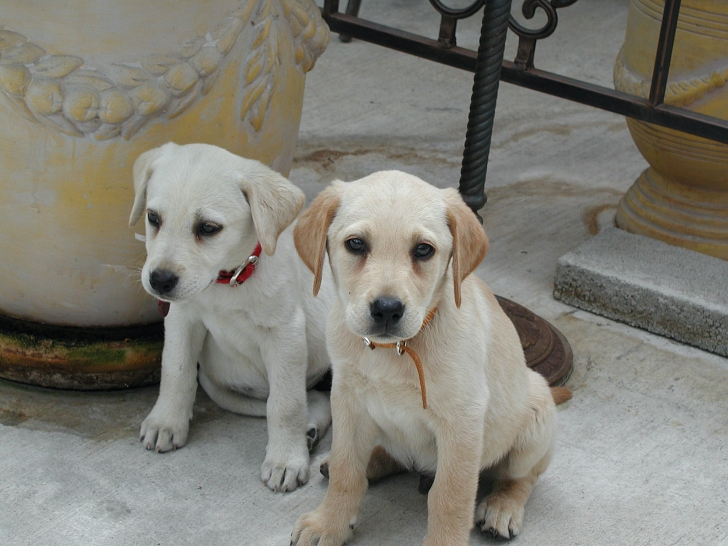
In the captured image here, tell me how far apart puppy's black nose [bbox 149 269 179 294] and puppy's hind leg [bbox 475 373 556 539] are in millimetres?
1191

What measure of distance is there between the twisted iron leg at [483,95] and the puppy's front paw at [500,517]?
4.32 ft

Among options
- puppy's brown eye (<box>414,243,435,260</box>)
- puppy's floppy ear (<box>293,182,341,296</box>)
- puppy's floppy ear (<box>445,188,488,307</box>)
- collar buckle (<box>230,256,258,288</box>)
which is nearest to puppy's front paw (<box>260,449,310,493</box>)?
collar buckle (<box>230,256,258,288</box>)

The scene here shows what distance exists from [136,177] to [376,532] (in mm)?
1410

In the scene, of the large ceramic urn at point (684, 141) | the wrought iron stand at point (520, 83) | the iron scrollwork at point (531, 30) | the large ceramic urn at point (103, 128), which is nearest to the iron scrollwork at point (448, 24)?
the wrought iron stand at point (520, 83)

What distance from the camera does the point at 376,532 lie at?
3182 mm

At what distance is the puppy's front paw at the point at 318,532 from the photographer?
3025mm

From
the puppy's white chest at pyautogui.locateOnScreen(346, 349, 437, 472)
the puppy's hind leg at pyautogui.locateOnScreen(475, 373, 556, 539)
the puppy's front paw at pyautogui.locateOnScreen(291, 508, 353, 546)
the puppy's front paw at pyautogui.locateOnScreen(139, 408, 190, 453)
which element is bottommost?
the puppy's front paw at pyautogui.locateOnScreen(139, 408, 190, 453)

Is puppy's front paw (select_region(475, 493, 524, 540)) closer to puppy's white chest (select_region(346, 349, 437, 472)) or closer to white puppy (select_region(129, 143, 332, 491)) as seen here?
puppy's white chest (select_region(346, 349, 437, 472))

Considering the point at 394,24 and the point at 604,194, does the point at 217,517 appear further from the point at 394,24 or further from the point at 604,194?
the point at 394,24

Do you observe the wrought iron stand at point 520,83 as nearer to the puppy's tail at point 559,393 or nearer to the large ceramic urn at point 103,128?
the puppy's tail at point 559,393

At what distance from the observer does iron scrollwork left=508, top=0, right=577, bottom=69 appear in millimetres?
4285

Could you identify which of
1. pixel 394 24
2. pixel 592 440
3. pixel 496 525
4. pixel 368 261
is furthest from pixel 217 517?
pixel 394 24

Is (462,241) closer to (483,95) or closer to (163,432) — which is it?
(483,95)

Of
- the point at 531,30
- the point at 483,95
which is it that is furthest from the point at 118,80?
the point at 531,30
